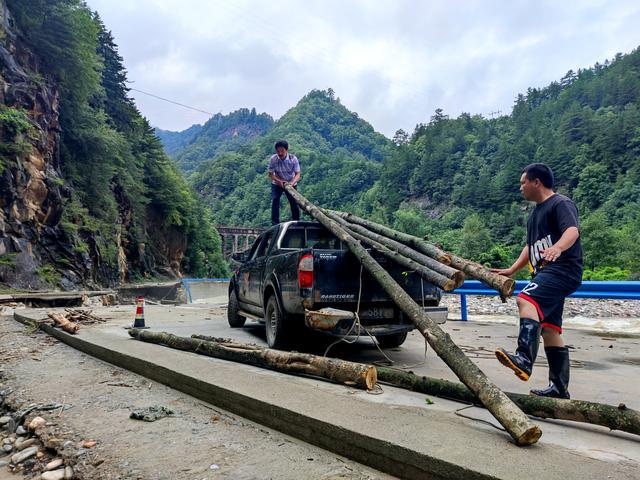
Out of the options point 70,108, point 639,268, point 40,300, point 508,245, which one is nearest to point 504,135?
point 508,245

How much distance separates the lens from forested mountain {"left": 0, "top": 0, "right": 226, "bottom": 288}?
22453 mm

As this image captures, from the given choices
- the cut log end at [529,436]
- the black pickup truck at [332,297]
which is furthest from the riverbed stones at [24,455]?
the cut log end at [529,436]

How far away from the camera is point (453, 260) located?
17.7ft

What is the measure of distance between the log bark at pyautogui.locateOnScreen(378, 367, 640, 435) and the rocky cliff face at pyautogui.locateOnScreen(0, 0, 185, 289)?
2139cm

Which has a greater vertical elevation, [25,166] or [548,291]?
[25,166]

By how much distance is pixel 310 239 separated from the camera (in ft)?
24.4

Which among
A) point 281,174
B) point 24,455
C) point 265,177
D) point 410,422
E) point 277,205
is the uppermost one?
point 265,177

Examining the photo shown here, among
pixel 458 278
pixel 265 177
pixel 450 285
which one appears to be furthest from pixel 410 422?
pixel 265 177

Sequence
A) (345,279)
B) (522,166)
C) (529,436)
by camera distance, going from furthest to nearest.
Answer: (522,166), (345,279), (529,436)

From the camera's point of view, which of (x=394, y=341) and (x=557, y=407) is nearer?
(x=557, y=407)

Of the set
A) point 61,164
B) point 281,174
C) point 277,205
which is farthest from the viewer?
point 61,164

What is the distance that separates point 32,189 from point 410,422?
26299 mm

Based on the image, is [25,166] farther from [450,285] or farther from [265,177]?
[265,177]

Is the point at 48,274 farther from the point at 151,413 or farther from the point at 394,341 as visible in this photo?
the point at 151,413
